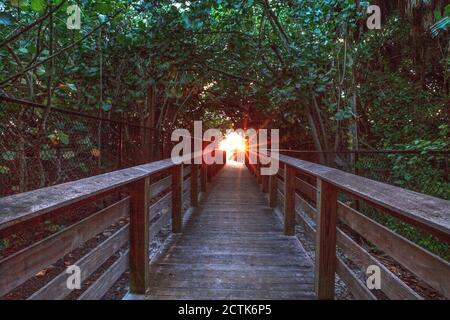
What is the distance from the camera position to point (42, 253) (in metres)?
1.29

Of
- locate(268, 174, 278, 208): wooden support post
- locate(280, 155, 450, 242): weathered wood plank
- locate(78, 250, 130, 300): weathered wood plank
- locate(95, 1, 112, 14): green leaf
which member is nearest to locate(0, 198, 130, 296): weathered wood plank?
locate(78, 250, 130, 300): weathered wood plank

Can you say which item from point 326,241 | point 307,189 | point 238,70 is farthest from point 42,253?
point 238,70

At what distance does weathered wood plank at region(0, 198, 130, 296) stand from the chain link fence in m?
0.96

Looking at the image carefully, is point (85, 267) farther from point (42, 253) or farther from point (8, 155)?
point (8, 155)

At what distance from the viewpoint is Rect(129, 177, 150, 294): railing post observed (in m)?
2.34

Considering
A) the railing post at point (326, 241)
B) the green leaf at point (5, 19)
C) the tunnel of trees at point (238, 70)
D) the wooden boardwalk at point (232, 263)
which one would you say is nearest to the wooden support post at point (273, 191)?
the wooden boardwalk at point (232, 263)

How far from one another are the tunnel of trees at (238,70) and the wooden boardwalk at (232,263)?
5.36 ft

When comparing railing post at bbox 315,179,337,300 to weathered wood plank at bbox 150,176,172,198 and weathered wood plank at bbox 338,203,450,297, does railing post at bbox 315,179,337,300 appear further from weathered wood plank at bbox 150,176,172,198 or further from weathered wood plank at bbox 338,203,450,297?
weathered wood plank at bbox 150,176,172,198

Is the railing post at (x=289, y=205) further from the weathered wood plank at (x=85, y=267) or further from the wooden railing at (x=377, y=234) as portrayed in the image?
the weathered wood plank at (x=85, y=267)

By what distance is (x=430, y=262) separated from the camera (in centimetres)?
123

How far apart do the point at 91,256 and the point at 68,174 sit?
263 centimetres

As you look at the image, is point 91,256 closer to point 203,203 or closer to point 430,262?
point 430,262

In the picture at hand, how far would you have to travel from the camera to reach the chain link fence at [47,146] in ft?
9.50
